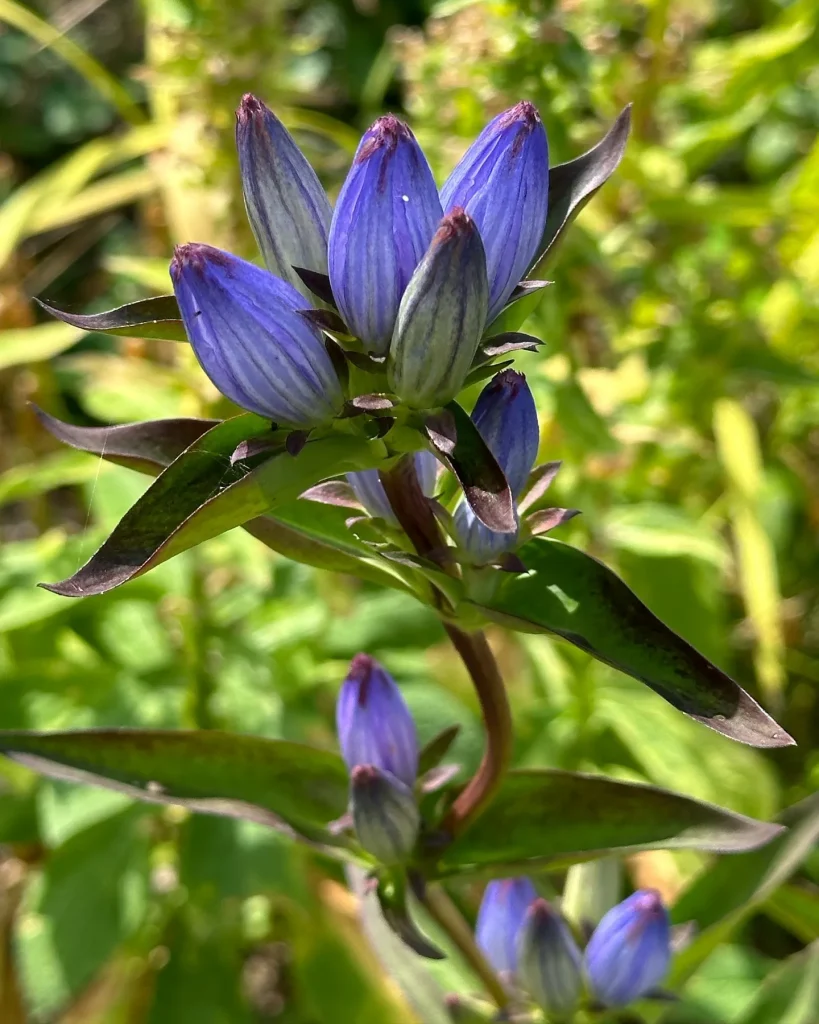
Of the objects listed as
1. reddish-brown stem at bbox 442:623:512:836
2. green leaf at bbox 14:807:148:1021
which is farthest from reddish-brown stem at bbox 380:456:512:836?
green leaf at bbox 14:807:148:1021

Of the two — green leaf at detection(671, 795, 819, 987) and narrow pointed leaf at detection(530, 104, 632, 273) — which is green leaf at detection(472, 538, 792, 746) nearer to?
narrow pointed leaf at detection(530, 104, 632, 273)

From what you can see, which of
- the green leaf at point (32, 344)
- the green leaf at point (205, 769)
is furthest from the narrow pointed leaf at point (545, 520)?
the green leaf at point (32, 344)

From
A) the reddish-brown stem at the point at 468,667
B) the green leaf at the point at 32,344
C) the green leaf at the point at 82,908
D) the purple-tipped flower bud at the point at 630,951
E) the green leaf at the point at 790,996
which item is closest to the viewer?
the reddish-brown stem at the point at 468,667

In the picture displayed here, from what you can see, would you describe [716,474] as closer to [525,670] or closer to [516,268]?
[525,670]

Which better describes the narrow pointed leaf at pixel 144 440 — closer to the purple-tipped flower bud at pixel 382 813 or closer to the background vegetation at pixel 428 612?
the purple-tipped flower bud at pixel 382 813

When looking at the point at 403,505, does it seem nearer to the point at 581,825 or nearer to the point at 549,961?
the point at 581,825

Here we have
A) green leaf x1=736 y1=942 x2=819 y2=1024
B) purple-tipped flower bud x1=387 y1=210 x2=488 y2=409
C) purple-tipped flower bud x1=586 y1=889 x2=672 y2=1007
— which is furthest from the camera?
green leaf x1=736 y1=942 x2=819 y2=1024

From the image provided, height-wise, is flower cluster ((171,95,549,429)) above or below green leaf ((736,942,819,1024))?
above
